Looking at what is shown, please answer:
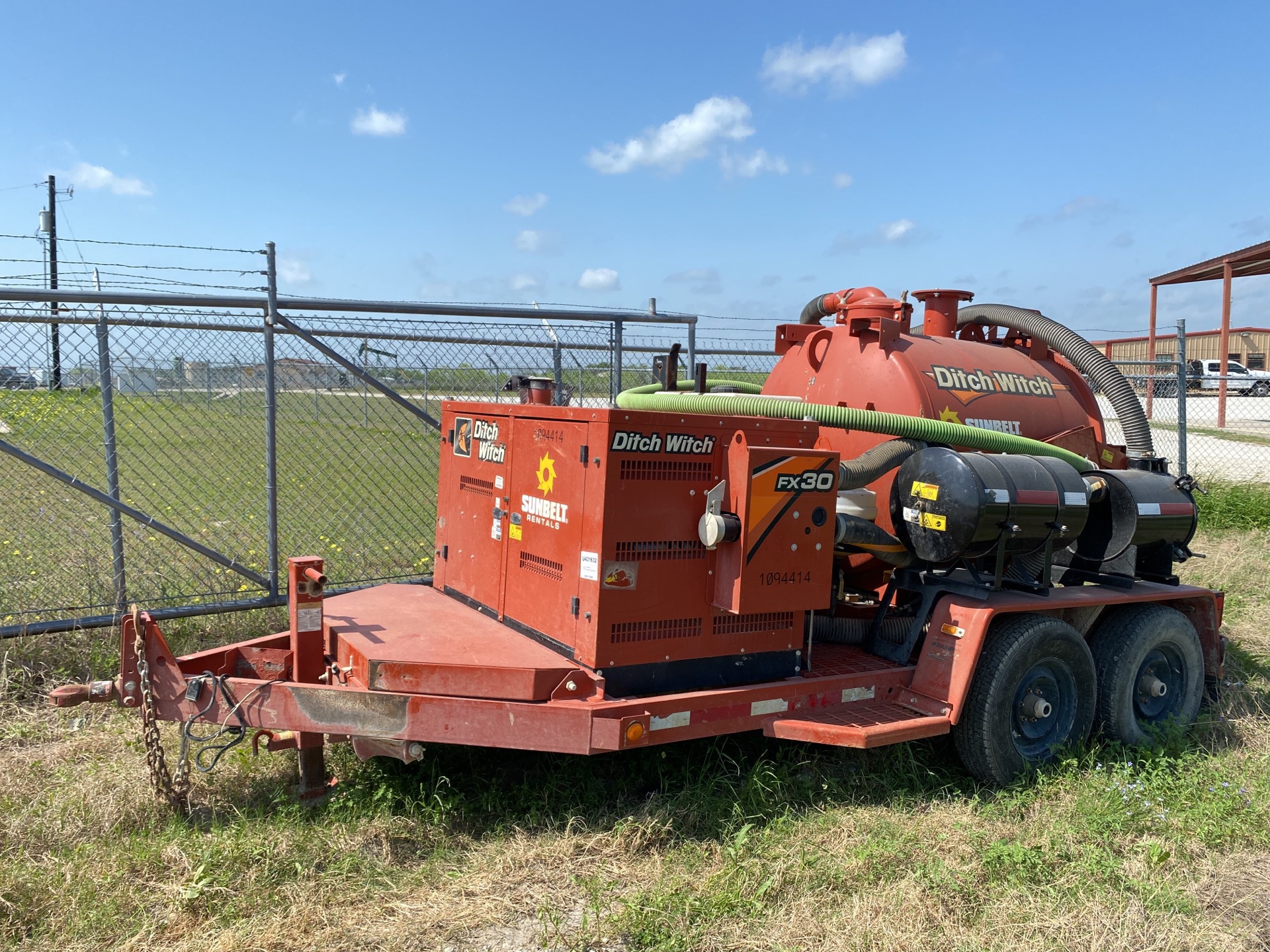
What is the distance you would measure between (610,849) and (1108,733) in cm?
302

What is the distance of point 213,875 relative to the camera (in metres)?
3.37

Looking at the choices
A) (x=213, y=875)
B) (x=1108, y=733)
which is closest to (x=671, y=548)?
(x=213, y=875)

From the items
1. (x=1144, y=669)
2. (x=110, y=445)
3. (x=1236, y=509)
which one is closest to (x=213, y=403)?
(x=110, y=445)

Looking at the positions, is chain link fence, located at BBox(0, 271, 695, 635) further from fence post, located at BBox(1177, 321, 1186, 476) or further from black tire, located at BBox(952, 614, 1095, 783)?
fence post, located at BBox(1177, 321, 1186, 476)

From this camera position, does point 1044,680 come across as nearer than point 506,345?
Yes

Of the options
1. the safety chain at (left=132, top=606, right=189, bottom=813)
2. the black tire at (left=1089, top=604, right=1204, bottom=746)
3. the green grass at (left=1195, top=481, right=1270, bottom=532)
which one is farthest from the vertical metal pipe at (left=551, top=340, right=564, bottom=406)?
the green grass at (left=1195, top=481, right=1270, bottom=532)

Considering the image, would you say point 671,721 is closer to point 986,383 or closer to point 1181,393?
point 986,383

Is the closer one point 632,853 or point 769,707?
point 632,853

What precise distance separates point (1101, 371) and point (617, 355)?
3.10 m

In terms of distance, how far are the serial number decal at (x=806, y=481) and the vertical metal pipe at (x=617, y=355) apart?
261 centimetres

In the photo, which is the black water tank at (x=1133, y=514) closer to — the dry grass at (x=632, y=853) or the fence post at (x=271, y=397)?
the dry grass at (x=632, y=853)

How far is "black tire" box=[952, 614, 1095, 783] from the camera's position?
4.48 metres

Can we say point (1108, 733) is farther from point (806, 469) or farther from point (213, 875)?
point (213, 875)

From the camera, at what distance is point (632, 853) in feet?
12.4
